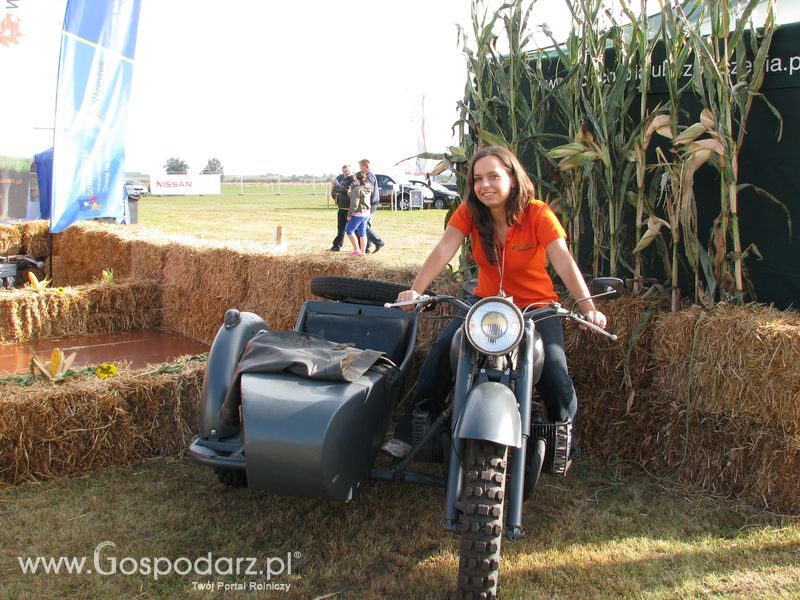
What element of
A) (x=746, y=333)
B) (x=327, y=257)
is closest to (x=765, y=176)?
(x=746, y=333)

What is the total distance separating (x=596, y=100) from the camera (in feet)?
13.9

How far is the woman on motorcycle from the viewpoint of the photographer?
126 inches

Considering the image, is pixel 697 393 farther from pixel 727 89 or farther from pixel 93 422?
pixel 93 422

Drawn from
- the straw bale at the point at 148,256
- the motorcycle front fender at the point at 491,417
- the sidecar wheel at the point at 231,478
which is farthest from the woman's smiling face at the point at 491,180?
the straw bale at the point at 148,256

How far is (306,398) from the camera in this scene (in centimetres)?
282

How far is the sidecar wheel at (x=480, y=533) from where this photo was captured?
2.46 m

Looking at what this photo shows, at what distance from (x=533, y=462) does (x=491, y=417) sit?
0.59 meters

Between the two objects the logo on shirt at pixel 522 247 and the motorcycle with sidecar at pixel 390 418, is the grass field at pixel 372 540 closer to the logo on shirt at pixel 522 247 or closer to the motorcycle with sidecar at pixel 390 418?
the motorcycle with sidecar at pixel 390 418

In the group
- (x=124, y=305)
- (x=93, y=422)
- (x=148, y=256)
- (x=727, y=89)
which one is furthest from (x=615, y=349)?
(x=148, y=256)

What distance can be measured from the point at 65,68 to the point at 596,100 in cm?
685

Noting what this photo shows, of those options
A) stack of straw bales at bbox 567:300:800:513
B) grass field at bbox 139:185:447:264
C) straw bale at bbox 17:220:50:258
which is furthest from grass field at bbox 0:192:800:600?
grass field at bbox 139:185:447:264

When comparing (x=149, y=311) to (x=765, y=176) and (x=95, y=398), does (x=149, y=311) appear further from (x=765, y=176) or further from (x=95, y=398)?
(x=765, y=176)

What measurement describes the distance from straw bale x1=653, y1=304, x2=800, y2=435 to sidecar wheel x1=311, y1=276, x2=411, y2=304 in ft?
4.62

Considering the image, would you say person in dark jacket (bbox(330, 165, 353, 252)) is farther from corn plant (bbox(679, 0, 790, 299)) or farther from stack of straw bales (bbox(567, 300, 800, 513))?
corn plant (bbox(679, 0, 790, 299))
